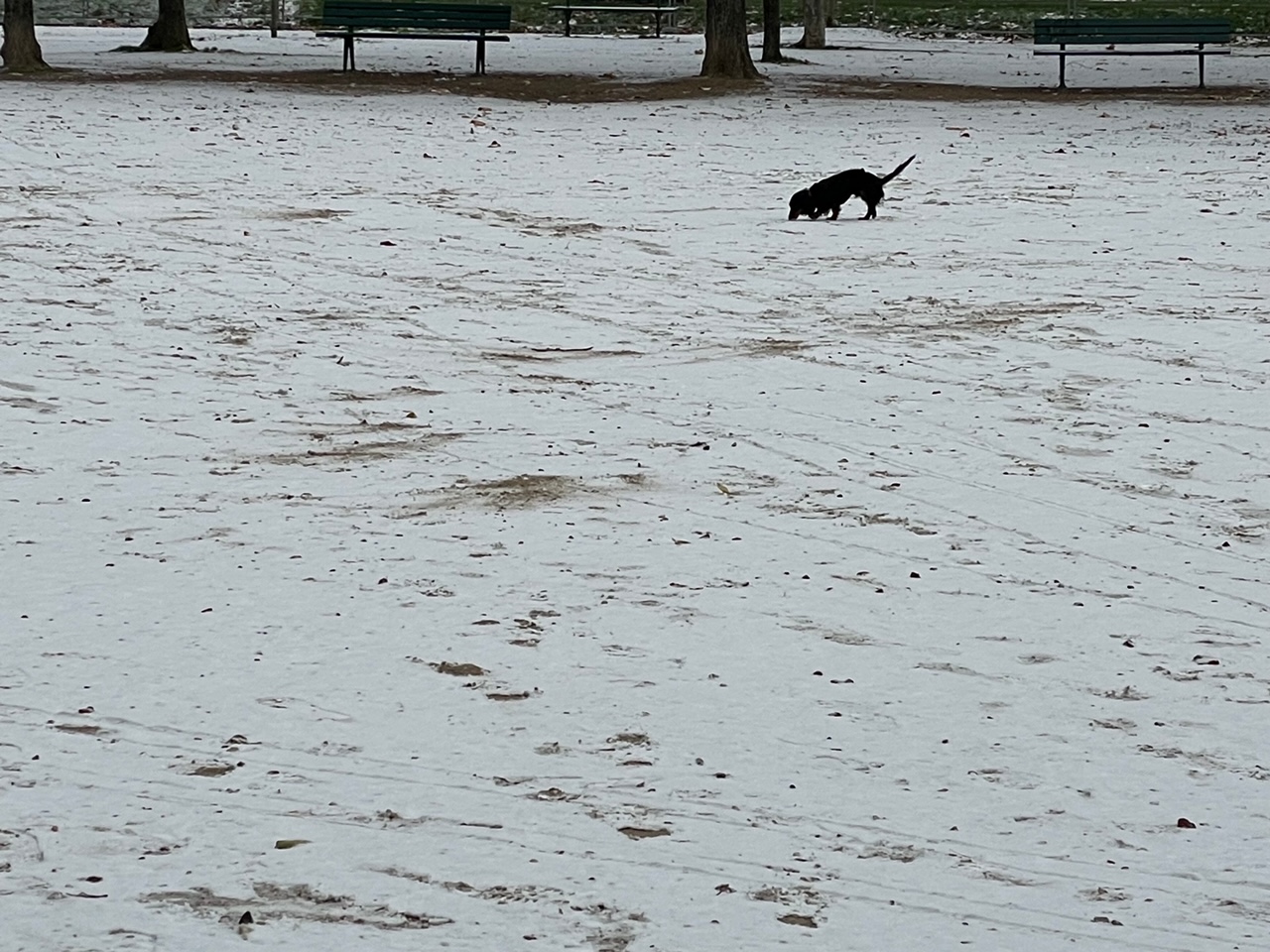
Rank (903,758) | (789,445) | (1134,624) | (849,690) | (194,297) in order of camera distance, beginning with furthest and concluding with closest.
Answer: (194,297)
(789,445)
(1134,624)
(849,690)
(903,758)

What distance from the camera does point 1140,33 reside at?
2388 cm

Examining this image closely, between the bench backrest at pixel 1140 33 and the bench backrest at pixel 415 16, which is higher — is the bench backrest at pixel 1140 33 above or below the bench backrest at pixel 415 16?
below

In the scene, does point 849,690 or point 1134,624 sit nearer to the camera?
point 849,690

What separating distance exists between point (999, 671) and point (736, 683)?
0.69 metres

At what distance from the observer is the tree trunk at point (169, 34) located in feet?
100

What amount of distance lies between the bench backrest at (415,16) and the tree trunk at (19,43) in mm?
3912

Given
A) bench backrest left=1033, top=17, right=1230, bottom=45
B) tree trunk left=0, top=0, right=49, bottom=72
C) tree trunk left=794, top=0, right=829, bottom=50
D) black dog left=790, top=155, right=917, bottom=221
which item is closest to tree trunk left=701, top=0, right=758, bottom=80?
bench backrest left=1033, top=17, right=1230, bottom=45

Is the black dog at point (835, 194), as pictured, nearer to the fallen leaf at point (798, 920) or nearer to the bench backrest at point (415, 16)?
the fallen leaf at point (798, 920)

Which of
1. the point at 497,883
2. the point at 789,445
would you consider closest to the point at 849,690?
the point at 497,883

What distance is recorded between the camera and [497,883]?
3.62 m

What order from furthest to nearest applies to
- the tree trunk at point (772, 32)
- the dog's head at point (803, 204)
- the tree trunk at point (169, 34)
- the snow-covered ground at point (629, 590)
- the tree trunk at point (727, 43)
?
1. the tree trunk at point (169, 34)
2. the tree trunk at point (772, 32)
3. the tree trunk at point (727, 43)
4. the dog's head at point (803, 204)
5. the snow-covered ground at point (629, 590)

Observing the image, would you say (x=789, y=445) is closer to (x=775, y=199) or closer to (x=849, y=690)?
(x=849, y=690)

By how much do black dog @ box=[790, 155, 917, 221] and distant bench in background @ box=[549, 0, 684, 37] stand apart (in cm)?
2315

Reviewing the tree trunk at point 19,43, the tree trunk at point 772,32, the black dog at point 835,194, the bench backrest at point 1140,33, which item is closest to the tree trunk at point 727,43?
the bench backrest at point 1140,33
